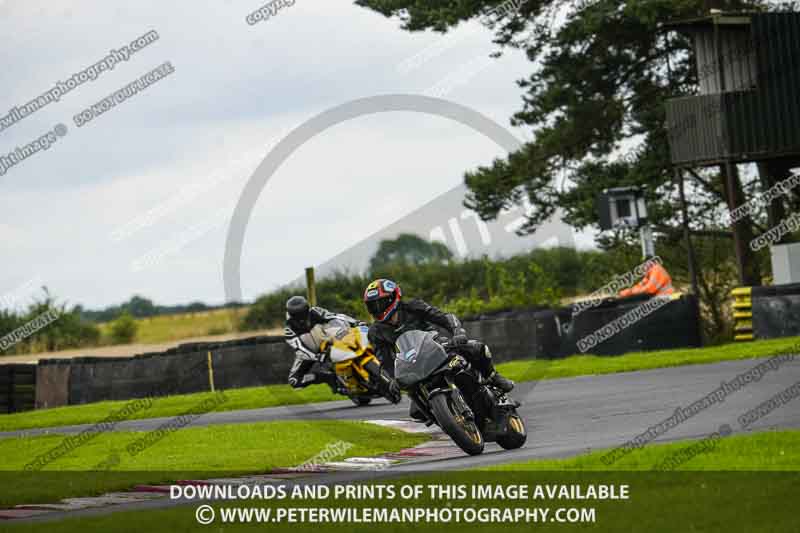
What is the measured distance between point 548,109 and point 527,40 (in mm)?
2036

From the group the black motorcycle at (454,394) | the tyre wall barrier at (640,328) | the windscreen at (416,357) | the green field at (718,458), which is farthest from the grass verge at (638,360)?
the green field at (718,458)

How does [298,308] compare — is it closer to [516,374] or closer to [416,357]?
[516,374]

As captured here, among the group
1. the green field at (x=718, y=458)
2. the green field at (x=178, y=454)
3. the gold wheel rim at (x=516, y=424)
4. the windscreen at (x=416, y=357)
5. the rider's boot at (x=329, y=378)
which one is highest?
the windscreen at (x=416, y=357)

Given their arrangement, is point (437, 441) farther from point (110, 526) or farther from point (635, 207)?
point (635, 207)

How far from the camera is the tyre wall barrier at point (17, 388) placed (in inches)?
1144

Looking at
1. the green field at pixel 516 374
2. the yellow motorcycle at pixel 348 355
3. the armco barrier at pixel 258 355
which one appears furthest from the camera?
the armco barrier at pixel 258 355

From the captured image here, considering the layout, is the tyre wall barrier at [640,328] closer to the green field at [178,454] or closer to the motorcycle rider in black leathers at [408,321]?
the green field at [178,454]

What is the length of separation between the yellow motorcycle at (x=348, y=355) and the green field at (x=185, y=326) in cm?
3383

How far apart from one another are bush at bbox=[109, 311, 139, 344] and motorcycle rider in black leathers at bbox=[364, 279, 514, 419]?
161ft

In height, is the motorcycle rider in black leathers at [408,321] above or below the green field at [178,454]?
above

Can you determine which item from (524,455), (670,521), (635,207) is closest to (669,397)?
(524,455)

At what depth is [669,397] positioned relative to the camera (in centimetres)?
1684

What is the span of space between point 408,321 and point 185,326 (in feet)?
182

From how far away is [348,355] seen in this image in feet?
65.9
